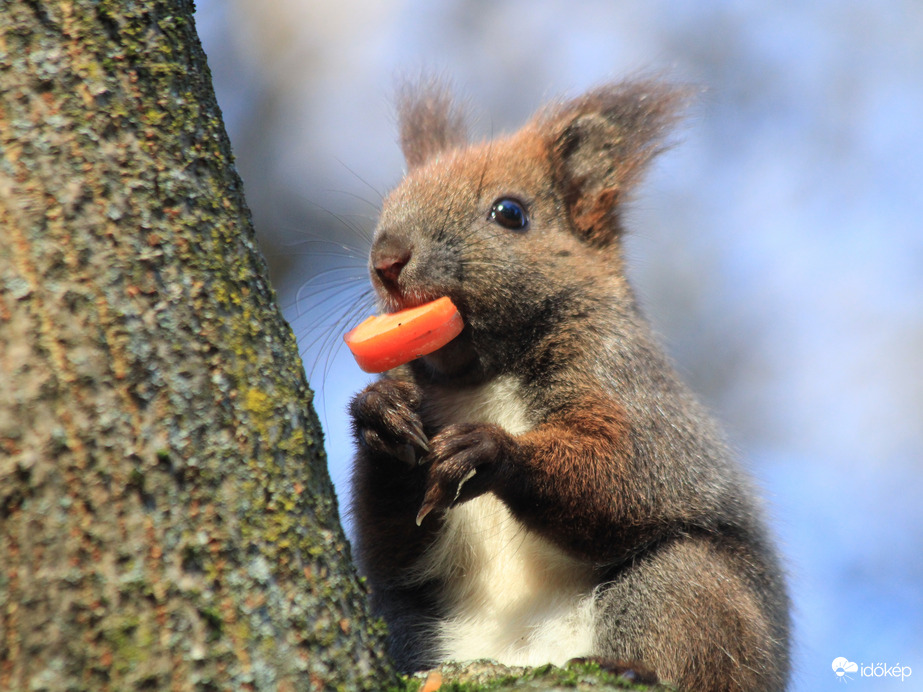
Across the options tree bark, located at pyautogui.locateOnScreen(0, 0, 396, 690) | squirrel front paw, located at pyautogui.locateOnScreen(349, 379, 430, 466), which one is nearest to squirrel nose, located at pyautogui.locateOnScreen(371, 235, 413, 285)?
squirrel front paw, located at pyautogui.locateOnScreen(349, 379, 430, 466)

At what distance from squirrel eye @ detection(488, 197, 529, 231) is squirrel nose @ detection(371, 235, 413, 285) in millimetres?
513

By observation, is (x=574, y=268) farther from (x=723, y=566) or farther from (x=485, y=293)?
(x=723, y=566)

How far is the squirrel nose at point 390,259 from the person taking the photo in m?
3.72

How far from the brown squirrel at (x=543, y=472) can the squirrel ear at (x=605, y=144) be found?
0.02 m

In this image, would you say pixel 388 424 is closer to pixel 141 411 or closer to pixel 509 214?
pixel 509 214

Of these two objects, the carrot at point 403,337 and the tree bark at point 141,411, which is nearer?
the tree bark at point 141,411

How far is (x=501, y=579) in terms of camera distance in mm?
3662

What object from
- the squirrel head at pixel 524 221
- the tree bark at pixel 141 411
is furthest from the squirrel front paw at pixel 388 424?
the tree bark at pixel 141 411

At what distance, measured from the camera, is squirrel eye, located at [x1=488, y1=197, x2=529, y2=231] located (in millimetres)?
4023

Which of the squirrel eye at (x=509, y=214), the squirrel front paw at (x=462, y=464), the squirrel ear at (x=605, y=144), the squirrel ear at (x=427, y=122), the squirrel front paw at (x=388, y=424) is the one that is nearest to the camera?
the squirrel front paw at (x=462, y=464)

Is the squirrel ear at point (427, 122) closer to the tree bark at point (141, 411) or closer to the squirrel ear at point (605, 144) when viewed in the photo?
the squirrel ear at point (605, 144)

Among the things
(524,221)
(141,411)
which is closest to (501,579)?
(524,221)

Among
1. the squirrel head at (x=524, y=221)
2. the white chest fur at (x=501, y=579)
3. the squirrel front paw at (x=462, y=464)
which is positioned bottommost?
the white chest fur at (x=501, y=579)

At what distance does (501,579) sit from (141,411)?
2238mm
